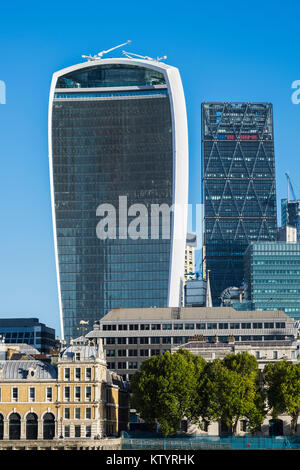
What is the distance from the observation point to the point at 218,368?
19700 centimetres

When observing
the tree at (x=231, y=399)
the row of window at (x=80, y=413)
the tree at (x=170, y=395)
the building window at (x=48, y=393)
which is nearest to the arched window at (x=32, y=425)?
the building window at (x=48, y=393)

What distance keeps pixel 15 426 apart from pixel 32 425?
10.4ft

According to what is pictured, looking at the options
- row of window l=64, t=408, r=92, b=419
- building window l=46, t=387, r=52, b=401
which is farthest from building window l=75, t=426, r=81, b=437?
building window l=46, t=387, r=52, b=401

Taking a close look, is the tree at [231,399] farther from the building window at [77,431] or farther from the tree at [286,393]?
the building window at [77,431]

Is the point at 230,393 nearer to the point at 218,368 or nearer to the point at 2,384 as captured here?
the point at 218,368

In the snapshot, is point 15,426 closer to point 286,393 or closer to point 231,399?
point 231,399

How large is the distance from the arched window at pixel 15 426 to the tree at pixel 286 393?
150 feet

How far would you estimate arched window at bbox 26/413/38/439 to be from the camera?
19438cm

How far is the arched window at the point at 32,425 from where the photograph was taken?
194375mm

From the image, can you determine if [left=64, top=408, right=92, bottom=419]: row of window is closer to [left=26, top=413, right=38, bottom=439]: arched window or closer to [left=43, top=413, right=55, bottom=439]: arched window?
[left=43, top=413, right=55, bottom=439]: arched window

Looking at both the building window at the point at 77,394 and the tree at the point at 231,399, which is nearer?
the tree at the point at 231,399

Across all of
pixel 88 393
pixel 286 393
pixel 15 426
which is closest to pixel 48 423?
pixel 15 426

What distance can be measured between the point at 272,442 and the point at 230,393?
18388 millimetres
